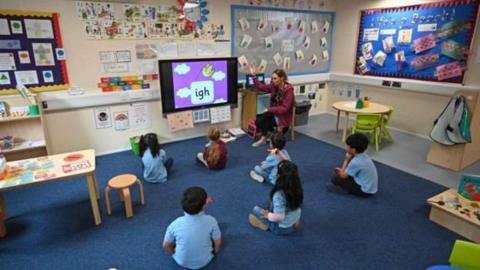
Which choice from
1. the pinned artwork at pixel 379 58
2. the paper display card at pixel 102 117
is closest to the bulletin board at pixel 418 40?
the pinned artwork at pixel 379 58

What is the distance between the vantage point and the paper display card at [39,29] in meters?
3.07

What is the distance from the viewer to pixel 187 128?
435cm

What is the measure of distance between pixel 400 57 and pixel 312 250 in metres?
3.81

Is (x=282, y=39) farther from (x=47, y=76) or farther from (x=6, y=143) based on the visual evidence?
(x=6, y=143)

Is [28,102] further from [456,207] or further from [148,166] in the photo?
[456,207]

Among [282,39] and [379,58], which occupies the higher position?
Result: [282,39]

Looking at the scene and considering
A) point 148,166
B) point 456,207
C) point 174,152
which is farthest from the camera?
point 174,152

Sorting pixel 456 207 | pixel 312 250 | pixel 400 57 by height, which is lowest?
pixel 312 250

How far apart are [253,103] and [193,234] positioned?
9.76 feet

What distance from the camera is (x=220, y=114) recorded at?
450 cm

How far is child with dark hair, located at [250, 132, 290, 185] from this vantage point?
2.88m

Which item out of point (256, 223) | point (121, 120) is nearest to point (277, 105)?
point (121, 120)

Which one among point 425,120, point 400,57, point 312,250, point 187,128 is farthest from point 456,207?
point 187,128

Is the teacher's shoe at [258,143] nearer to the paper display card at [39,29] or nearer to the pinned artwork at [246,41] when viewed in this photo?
the pinned artwork at [246,41]
